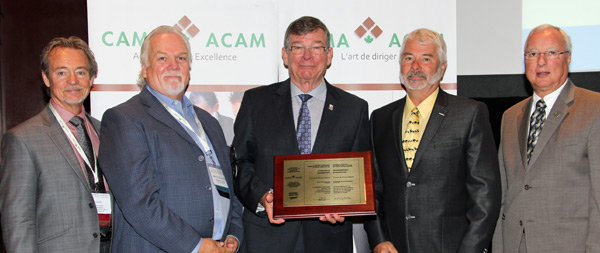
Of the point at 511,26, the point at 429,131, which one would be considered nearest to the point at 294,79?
the point at 429,131

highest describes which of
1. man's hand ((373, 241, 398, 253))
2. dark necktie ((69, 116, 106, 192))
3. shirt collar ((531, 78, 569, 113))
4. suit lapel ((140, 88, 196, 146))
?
shirt collar ((531, 78, 569, 113))

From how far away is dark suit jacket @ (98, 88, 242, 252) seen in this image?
2920mm

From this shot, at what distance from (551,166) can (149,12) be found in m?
3.49

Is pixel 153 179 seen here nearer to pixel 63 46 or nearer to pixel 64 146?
pixel 64 146

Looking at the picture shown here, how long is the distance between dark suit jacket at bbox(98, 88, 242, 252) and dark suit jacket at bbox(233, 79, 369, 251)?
50 cm

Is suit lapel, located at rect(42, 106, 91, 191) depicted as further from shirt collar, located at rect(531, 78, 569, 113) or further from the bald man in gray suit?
shirt collar, located at rect(531, 78, 569, 113)

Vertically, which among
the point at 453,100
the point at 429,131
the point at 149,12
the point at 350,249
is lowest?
the point at 350,249

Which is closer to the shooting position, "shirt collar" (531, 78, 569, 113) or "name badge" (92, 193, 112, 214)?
"name badge" (92, 193, 112, 214)

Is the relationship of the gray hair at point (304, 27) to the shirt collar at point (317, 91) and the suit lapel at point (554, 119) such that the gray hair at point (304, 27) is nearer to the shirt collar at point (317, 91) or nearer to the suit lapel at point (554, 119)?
the shirt collar at point (317, 91)

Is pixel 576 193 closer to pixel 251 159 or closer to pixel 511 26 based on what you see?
pixel 251 159

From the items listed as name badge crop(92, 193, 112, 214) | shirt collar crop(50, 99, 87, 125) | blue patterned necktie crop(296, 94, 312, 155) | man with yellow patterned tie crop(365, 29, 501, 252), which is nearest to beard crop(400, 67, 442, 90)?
man with yellow patterned tie crop(365, 29, 501, 252)

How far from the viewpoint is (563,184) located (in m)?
3.32

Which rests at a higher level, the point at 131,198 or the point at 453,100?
the point at 453,100

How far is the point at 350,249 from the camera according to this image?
12.3 feet
